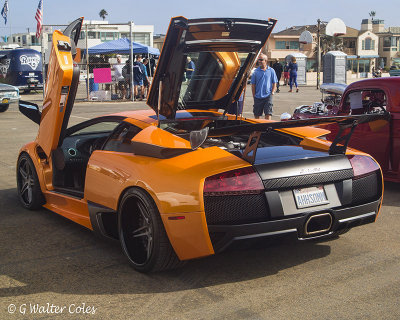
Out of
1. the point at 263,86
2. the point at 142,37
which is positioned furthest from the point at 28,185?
the point at 142,37

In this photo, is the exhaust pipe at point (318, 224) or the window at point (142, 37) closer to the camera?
the exhaust pipe at point (318, 224)

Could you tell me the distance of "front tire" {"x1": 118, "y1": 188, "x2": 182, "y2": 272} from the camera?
4.00 meters

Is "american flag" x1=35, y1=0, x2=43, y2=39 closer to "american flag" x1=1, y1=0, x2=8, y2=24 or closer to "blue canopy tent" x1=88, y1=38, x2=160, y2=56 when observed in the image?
"blue canopy tent" x1=88, y1=38, x2=160, y2=56

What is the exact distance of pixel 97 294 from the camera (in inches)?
152

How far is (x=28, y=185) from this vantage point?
6152 mm

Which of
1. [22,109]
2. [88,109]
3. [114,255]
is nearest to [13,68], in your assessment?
[88,109]

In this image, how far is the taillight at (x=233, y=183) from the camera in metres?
3.82

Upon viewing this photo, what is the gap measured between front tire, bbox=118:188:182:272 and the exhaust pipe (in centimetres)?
97

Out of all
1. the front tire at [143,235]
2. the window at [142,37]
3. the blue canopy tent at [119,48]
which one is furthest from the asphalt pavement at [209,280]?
the window at [142,37]

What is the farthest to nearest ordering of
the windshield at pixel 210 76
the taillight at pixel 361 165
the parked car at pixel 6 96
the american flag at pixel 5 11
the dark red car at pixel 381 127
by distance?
Answer: the american flag at pixel 5 11, the parked car at pixel 6 96, the dark red car at pixel 381 127, the windshield at pixel 210 76, the taillight at pixel 361 165

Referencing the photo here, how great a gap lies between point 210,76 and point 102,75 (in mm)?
17840

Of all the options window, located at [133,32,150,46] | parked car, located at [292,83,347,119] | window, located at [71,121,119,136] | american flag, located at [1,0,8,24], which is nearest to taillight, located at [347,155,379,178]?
window, located at [71,121,119,136]

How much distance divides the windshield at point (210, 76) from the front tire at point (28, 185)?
1.77 meters

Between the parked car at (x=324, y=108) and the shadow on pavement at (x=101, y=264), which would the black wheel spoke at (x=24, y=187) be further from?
the parked car at (x=324, y=108)
